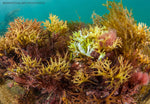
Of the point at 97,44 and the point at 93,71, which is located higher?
the point at 97,44

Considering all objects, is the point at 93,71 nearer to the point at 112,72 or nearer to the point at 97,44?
the point at 112,72

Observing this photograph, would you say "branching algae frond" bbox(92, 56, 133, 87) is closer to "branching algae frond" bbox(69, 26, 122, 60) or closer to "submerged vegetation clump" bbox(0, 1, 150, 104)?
"submerged vegetation clump" bbox(0, 1, 150, 104)

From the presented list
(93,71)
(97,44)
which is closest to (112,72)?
(93,71)

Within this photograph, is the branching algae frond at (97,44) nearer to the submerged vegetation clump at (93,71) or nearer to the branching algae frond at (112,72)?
the submerged vegetation clump at (93,71)

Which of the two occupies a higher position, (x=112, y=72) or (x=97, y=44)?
(x=97, y=44)

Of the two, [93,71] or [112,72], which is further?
[93,71]

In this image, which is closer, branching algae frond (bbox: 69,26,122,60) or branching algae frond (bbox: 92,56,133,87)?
branching algae frond (bbox: 92,56,133,87)

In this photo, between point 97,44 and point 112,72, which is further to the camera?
point 97,44

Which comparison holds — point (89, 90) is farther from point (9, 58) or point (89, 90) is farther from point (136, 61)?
point (9, 58)

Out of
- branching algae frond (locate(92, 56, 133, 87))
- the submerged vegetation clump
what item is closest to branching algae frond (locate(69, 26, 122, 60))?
the submerged vegetation clump

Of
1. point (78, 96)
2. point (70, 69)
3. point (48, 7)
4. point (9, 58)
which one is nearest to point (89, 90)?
point (78, 96)

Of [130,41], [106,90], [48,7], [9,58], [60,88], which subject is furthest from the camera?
[48,7]
